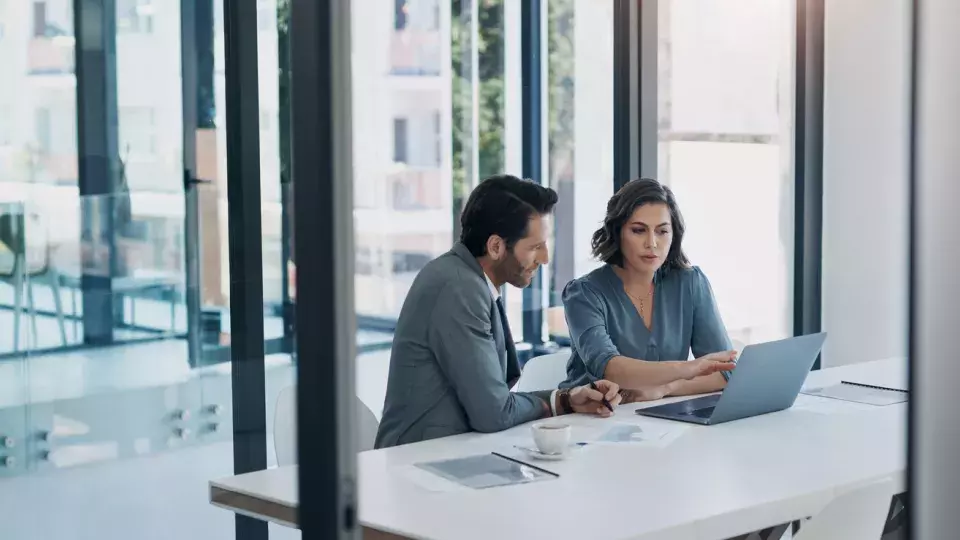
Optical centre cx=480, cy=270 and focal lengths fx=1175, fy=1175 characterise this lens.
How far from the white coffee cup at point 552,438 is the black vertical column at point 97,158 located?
54.7 inches

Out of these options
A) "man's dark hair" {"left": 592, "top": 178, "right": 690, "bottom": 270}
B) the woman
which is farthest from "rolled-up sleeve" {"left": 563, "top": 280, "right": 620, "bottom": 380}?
"man's dark hair" {"left": 592, "top": 178, "right": 690, "bottom": 270}

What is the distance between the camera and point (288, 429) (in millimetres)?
2996

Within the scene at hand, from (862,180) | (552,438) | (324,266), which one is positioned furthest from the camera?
(862,180)

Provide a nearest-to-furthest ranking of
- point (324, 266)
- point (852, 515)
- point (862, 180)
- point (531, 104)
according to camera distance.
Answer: point (324, 266), point (852, 515), point (531, 104), point (862, 180)

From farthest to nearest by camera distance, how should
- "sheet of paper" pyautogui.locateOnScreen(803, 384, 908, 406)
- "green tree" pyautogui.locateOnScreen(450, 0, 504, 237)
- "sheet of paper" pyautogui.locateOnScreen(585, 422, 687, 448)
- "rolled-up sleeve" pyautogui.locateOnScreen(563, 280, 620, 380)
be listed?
"green tree" pyautogui.locateOnScreen(450, 0, 504, 237), "rolled-up sleeve" pyautogui.locateOnScreen(563, 280, 620, 380), "sheet of paper" pyautogui.locateOnScreen(803, 384, 908, 406), "sheet of paper" pyautogui.locateOnScreen(585, 422, 687, 448)

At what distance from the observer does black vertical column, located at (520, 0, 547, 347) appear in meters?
4.52

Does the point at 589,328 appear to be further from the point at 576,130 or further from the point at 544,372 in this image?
the point at 576,130

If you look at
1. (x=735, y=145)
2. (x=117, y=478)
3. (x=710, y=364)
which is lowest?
(x=117, y=478)

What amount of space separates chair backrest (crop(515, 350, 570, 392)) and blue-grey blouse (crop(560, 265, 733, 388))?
5 cm

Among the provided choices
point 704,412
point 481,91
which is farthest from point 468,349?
point 481,91

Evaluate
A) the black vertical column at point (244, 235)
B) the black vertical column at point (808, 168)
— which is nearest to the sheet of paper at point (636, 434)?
the black vertical column at point (244, 235)

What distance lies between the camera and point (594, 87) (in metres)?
4.75

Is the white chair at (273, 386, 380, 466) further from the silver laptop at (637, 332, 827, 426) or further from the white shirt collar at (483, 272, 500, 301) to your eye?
the silver laptop at (637, 332, 827, 426)

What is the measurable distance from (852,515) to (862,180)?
3476 millimetres
